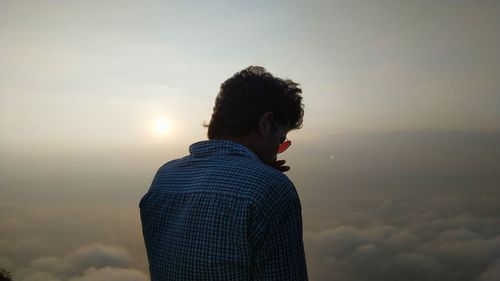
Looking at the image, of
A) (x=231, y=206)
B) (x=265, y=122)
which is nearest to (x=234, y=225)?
(x=231, y=206)

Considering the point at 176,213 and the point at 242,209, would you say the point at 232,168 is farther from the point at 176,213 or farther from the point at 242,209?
the point at 176,213

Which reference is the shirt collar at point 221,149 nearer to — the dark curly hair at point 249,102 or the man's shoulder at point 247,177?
the man's shoulder at point 247,177

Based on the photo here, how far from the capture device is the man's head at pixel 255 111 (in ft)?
6.64

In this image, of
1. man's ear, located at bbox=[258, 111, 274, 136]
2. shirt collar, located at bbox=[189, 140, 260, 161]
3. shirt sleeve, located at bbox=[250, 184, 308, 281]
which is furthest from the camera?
man's ear, located at bbox=[258, 111, 274, 136]

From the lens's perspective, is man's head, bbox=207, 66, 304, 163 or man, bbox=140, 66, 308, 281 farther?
man's head, bbox=207, 66, 304, 163

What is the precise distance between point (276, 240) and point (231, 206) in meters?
0.23

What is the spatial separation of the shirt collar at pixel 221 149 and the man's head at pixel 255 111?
0.22 m

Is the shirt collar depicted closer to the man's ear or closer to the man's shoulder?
the man's shoulder

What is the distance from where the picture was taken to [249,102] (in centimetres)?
205

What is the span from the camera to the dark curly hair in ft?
6.65

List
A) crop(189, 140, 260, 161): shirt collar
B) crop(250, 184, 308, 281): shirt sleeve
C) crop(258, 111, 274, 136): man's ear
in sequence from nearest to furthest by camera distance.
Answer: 1. crop(250, 184, 308, 281): shirt sleeve
2. crop(189, 140, 260, 161): shirt collar
3. crop(258, 111, 274, 136): man's ear

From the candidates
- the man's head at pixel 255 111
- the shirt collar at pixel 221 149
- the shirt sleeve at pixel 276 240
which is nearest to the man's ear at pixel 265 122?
the man's head at pixel 255 111

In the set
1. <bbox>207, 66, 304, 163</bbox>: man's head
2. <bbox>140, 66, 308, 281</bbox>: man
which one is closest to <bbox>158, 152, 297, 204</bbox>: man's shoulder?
<bbox>140, 66, 308, 281</bbox>: man

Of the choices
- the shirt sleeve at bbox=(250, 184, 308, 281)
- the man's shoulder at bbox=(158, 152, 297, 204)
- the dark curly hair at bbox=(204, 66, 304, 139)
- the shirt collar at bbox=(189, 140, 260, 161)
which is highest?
the dark curly hair at bbox=(204, 66, 304, 139)
